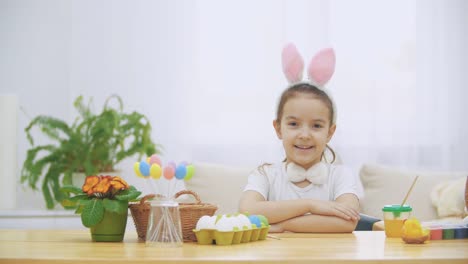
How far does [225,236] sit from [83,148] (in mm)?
2168

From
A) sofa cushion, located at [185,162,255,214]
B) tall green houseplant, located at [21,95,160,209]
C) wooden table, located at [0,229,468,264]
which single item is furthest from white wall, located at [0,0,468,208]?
wooden table, located at [0,229,468,264]

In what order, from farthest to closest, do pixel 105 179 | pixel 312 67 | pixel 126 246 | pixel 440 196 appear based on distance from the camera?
1. pixel 440 196
2. pixel 312 67
3. pixel 105 179
4. pixel 126 246

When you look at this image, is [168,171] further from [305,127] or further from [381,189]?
[381,189]

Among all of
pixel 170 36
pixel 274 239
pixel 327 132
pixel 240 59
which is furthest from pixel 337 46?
pixel 274 239

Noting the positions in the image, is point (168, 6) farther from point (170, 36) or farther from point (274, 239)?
point (274, 239)

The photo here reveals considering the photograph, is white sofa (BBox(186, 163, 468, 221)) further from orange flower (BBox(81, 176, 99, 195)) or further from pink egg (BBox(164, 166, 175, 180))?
pink egg (BBox(164, 166, 175, 180))

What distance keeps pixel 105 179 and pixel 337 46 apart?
2668 mm

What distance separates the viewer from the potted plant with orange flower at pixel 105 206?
1.50 m

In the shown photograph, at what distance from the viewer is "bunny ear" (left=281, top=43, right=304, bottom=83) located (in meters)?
1.90

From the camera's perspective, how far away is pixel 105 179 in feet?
5.02

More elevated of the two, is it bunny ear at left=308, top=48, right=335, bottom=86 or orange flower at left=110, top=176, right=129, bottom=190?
bunny ear at left=308, top=48, right=335, bottom=86

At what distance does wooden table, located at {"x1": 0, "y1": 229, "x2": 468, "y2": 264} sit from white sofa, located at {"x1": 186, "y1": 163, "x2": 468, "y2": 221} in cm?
155

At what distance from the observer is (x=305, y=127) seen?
1.96 meters

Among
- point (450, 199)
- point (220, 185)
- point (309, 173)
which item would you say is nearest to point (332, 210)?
point (309, 173)
